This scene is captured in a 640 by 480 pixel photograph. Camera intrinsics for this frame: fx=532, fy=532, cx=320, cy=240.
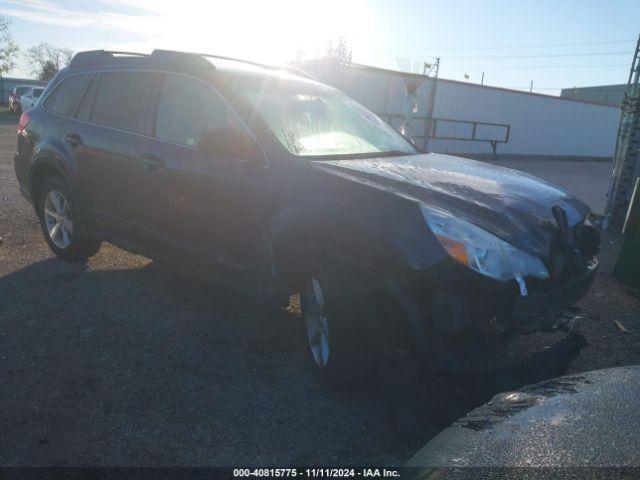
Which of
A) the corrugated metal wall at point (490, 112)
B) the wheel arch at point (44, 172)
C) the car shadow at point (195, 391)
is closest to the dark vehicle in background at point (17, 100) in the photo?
the corrugated metal wall at point (490, 112)

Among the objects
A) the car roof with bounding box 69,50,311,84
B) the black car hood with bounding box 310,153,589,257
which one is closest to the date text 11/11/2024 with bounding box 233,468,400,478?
the black car hood with bounding box 310,153,589,257

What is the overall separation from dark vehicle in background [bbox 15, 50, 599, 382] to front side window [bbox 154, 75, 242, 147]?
0.01 m

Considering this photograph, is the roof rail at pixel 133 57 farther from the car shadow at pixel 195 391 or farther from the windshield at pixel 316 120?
the car shadow at pixel 195 391

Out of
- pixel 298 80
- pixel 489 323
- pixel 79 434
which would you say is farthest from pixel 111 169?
pixel 489 323

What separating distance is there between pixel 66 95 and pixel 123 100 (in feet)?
3.38

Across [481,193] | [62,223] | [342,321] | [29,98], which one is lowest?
[62,223]

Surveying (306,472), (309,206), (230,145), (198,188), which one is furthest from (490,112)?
(306,472)

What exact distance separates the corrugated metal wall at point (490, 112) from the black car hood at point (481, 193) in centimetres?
1279

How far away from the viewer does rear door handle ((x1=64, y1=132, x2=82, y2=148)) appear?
186 inches

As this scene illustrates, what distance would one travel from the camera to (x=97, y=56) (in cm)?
498

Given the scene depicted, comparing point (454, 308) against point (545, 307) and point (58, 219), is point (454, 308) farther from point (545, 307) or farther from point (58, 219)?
point (58, 219)

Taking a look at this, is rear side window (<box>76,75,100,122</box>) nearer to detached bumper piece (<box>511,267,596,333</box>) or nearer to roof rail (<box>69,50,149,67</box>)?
roof rail (<box>69,50,149,67</box>)

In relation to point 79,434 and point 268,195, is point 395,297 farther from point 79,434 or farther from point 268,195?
point 79,434

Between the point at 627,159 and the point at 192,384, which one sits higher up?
the point at 627,159
